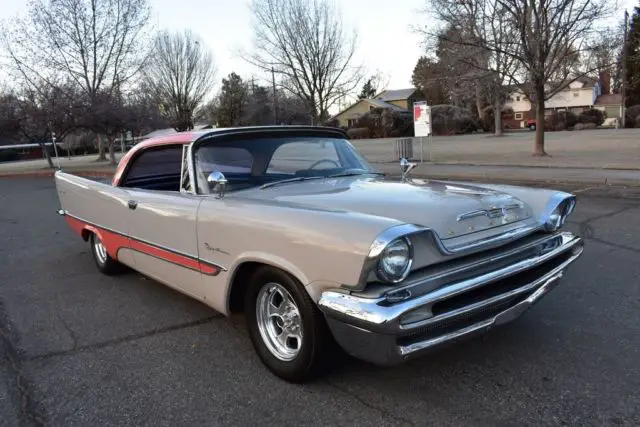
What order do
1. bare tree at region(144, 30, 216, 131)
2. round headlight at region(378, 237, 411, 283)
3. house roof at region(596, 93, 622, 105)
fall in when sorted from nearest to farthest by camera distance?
round headlight at region(378, 237, 411, 283) → bare tree at region(144, 30, 216, 131) → house roof at region(596, 93, 622, 105)

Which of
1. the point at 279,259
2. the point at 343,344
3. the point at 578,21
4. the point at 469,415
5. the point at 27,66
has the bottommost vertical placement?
the point at 469,415

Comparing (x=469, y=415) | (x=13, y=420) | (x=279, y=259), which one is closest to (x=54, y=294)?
(x=13, y=420)

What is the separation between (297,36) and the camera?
1048 inches

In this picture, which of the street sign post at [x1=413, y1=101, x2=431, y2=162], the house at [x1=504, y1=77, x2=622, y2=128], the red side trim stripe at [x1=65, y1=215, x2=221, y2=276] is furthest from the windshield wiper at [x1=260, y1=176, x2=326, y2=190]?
the house at [x1=504, y1=77, x2=622, y2=128]

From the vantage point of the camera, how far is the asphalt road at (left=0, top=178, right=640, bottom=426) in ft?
8.28

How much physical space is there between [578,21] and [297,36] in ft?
49.3

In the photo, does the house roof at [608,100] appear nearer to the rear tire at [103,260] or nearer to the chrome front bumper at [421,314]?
the rear tire at [103,260]

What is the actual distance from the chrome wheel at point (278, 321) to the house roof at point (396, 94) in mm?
74948

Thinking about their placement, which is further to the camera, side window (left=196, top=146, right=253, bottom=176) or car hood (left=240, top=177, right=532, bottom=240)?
side window (left=196, top=146, right=253, bottom=176)

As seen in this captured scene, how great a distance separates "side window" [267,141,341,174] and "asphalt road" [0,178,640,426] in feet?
3.97

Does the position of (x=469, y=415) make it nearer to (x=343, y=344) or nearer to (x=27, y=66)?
(x=343, y=344)

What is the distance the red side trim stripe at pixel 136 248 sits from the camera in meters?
3.28

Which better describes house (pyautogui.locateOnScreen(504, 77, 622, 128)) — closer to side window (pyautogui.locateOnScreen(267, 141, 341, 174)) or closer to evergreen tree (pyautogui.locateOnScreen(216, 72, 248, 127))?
evergreen tree (pyautogui.locateOnScreen(216, 72, 248, 127))

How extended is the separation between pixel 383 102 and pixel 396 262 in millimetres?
70462
